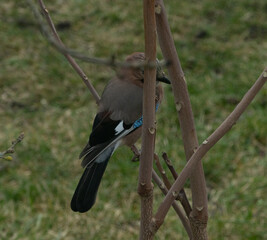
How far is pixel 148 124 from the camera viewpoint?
163cm

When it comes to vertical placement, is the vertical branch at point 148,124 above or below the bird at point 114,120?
below

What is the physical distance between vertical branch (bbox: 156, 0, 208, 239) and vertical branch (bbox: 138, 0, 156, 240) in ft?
0.55

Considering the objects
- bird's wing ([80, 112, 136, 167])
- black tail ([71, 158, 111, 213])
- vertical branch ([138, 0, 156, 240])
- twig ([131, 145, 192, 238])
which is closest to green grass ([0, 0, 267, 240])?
bird's wing ([80, 112, 136, 167])

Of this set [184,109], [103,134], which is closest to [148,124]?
[184,109]

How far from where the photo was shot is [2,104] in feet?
18.2

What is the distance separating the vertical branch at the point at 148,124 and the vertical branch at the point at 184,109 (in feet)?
0.55

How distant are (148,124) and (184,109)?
203mm

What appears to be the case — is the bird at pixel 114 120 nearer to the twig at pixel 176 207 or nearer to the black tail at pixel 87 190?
the black tail at pixel 87 190

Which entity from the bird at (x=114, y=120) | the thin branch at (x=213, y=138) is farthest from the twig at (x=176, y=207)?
the bird at (x=114, y=120)

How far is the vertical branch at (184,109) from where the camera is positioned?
5.45 ft

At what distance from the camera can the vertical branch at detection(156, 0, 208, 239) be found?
1660 mm

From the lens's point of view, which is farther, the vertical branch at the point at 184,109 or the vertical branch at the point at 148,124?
the vertical branch at the point at 184,109

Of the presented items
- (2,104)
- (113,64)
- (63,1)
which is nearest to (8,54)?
(2,104)

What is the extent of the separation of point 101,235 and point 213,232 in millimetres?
759
